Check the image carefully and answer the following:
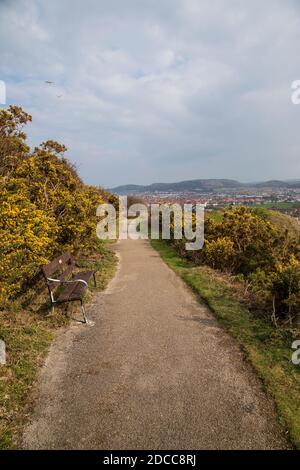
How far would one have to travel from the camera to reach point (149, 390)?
4.29 m

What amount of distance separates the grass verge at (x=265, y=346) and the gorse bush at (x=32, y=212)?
3.88 meters

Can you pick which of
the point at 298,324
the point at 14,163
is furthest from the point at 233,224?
the point at 14,163

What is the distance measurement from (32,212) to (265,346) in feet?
17.4


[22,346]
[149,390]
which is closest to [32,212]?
[22,346]

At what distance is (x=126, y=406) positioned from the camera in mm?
3988

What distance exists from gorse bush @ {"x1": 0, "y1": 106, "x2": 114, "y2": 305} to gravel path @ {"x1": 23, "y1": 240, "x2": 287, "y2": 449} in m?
1.64

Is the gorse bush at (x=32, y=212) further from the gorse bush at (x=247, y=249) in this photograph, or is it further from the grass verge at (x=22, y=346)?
the gorse bush at (x=247, y=249)

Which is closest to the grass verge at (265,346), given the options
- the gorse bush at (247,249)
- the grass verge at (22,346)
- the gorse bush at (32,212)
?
the gorse bush at (247,249)

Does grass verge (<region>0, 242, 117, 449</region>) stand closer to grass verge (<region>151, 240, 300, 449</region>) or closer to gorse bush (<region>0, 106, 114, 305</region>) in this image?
gorse bush (<region>0, 106, 114, 305</region>)

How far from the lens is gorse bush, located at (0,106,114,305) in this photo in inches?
230

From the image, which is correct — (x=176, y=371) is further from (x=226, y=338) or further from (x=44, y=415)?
(x=44, y=415)

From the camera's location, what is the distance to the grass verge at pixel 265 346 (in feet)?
12.8
